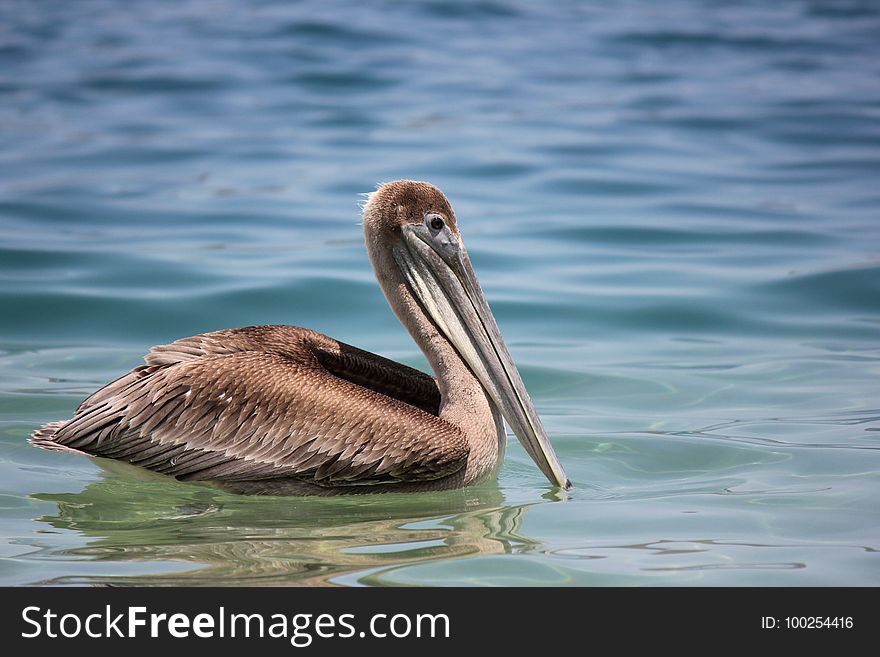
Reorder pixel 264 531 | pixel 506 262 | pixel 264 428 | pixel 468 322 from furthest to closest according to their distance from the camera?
pixel 506 262
pixel 468 322
pixel 264 428
pixel 264 531

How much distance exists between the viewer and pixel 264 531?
5.28 meters

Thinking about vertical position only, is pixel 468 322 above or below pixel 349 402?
above

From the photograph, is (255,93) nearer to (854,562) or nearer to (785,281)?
(785,281)

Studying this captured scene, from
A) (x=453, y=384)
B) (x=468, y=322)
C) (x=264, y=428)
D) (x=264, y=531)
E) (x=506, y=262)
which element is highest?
(x=506, y=262)

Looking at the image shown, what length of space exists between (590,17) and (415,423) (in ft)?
71.9

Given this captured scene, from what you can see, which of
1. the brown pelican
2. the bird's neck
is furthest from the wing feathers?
the bird's neck

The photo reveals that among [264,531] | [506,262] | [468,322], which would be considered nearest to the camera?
[264,531]

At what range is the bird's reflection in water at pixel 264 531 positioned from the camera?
189 inches

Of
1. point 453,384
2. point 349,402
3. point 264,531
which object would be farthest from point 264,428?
point 453,384

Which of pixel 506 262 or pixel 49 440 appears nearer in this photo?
pixel 49 440

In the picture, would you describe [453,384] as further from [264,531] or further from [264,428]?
[264,531]

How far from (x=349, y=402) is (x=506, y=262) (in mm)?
5502

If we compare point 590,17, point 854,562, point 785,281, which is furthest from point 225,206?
point 590,17

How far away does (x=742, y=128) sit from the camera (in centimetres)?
1678
